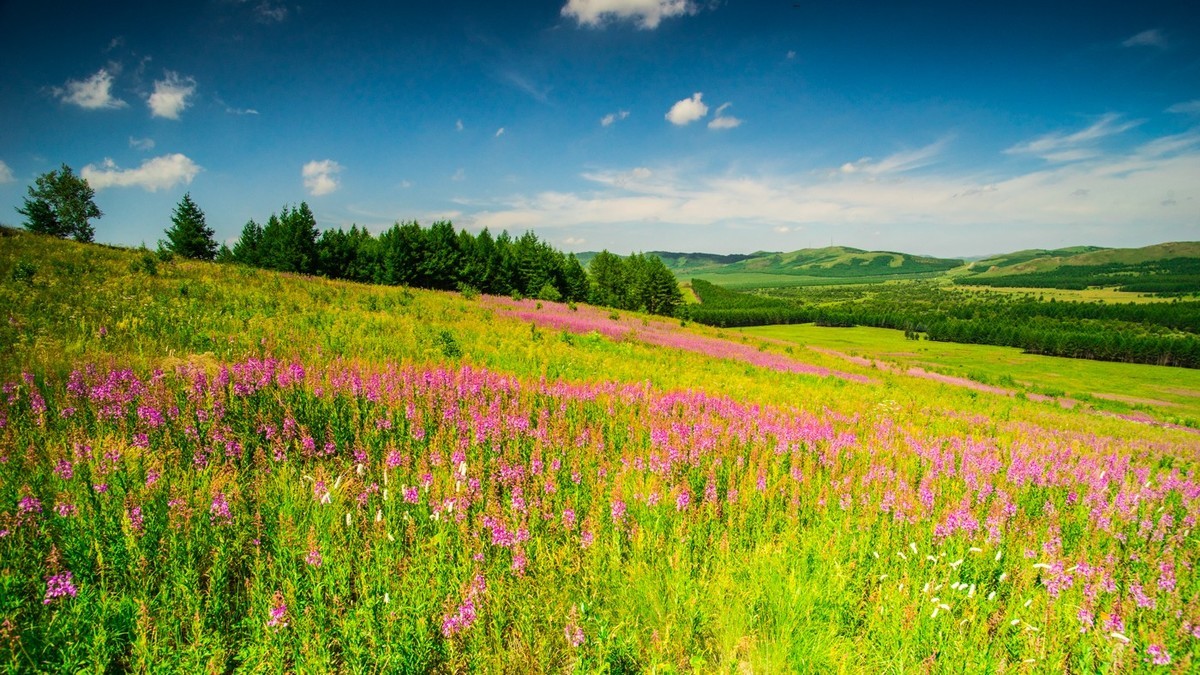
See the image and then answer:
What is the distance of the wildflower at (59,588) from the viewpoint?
2562 millimetres

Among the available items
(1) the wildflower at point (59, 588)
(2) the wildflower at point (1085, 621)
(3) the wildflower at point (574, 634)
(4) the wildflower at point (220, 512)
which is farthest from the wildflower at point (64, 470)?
(2) the wildflower at point (1085, 621)

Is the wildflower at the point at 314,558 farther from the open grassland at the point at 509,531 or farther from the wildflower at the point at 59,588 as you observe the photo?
the wildflower at the point at 59,588

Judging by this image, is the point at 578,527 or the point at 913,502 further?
the point at 913,502

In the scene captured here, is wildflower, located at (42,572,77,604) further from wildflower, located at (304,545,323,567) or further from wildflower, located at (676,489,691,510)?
wildflower, located at (676,489,691,510)

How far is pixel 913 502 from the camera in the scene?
199 inches

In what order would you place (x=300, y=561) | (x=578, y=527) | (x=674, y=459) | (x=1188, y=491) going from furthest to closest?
(x=1188, y=491) < (x=674, y=459) < (x=578, y=527) < (x=300, y=561)

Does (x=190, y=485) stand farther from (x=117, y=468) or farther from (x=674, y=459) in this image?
(x=674, y=459)

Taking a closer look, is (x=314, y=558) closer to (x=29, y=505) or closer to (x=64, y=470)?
(x=29, y=505)

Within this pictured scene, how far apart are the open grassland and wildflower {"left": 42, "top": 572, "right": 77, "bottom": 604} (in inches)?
0.6

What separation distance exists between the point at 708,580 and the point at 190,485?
14.2ft

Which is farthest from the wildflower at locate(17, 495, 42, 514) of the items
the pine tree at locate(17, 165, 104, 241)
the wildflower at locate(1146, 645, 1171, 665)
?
the pine tree at locate(17, 165, 104, 241)

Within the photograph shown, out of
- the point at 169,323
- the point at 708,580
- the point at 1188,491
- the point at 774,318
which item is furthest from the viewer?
the point at 774,318

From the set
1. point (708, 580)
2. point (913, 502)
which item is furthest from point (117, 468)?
point (913, 502)

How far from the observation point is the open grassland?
111 inches
